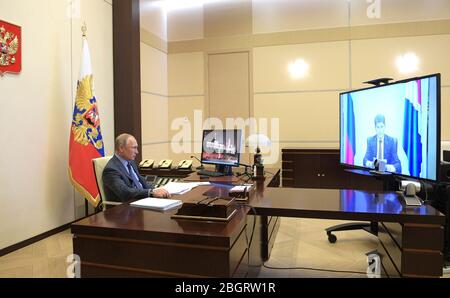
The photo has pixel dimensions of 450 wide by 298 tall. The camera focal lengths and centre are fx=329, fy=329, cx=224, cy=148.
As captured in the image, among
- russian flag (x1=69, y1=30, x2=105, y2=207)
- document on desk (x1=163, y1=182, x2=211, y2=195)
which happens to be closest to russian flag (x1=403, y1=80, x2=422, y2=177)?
document on desk (x1=163, y1=182, x2=211, y2=195)

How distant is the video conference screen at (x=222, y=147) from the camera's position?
3239 millimetres

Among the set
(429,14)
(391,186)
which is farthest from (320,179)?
(429,14)

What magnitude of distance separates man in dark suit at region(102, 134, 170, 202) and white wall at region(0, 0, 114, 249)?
1.35 meters

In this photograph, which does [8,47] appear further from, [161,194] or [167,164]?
[161,194]

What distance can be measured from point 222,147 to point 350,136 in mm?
1231

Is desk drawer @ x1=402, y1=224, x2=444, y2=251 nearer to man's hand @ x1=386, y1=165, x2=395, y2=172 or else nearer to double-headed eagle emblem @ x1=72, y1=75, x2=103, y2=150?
man's hand @ x1=386, y1=165, x2=395, y2=172

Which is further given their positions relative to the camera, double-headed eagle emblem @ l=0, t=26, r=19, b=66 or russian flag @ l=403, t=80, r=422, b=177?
double-headed eagle emblem @ l=0, t=26, r=19, b=66

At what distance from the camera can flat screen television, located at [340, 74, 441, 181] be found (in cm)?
196

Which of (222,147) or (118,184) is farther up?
(222,147)

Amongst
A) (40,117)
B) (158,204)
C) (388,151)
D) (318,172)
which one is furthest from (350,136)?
(40,117)

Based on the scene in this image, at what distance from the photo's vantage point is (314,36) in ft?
18.3

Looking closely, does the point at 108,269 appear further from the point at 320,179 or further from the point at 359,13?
the point at 359,13

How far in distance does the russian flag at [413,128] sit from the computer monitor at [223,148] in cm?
147

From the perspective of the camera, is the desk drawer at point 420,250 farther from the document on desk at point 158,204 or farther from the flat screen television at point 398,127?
the document on desk at point 158,204
